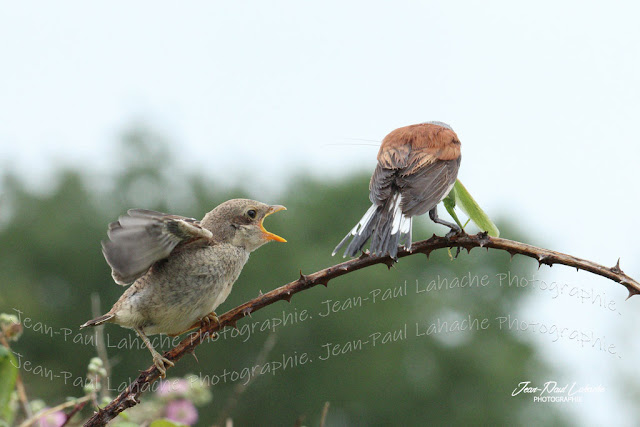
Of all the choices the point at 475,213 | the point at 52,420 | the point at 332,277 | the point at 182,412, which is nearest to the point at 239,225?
the point at 332,277

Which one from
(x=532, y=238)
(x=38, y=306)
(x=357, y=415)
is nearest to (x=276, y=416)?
(x=357, y=415)

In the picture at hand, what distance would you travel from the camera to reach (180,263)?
3316mm

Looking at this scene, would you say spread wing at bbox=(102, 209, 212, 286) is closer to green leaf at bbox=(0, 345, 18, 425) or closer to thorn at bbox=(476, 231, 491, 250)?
green leaf at bbox=(0, 345, 18, 425)

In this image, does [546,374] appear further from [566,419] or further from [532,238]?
[532,238]

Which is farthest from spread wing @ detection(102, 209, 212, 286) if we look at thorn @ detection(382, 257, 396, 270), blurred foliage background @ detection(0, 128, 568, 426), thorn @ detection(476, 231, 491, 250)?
blurred foliage background @ detection(0, 128, 568, 426)

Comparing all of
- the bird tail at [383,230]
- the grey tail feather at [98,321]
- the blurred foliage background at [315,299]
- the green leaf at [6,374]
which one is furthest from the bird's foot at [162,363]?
the blurred foliage background at [315,299]

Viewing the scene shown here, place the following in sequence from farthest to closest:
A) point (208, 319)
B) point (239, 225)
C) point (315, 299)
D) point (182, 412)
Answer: point (315, 299) < point (182, 412) < point (239, 225) < point (208, 319)

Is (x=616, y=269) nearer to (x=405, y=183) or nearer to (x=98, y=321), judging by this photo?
(x=405, y=183)

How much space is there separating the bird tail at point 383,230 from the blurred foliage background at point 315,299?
31983 millimetres

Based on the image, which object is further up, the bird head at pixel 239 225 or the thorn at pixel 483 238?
the thorn at pixel 483 238

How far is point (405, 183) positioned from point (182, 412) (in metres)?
1.85

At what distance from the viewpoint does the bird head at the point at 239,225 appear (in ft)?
11.4

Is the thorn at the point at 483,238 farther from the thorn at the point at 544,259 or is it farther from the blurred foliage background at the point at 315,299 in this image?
the blurred foliage background at the point at 315,299

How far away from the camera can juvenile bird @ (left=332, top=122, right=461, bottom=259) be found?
10.1 ft
